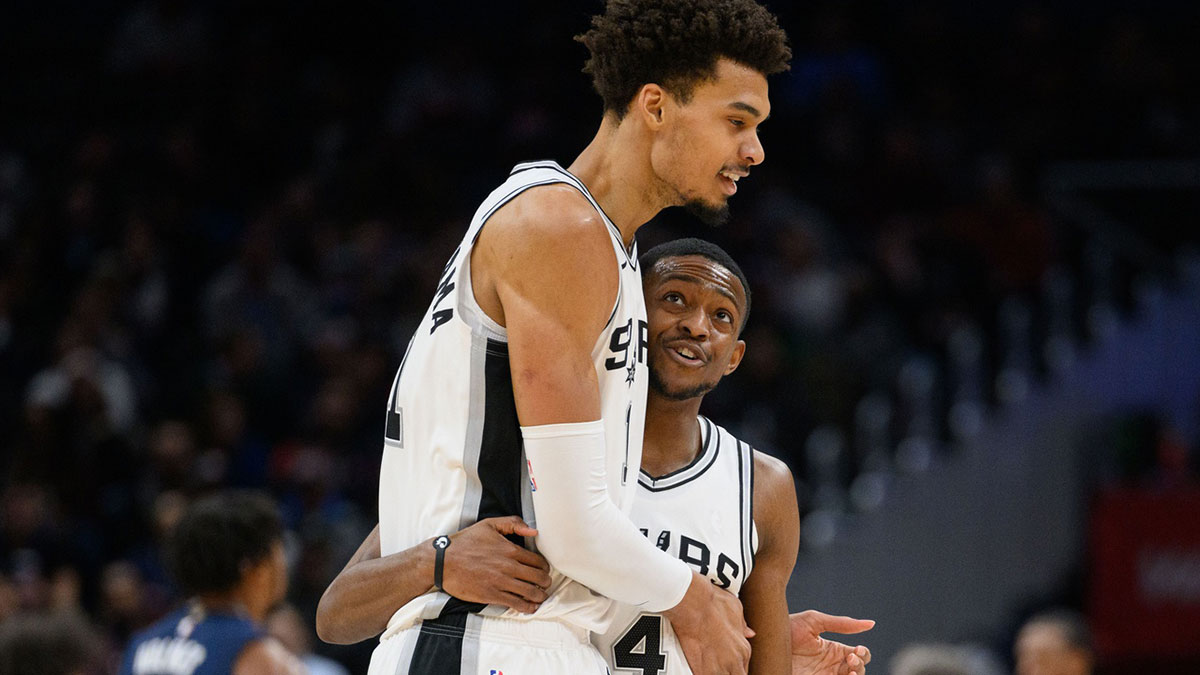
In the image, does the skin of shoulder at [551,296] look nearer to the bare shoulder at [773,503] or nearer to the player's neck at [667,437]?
the player's neck at [667,437]

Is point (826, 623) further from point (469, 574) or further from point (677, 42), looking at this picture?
point (677, 42)

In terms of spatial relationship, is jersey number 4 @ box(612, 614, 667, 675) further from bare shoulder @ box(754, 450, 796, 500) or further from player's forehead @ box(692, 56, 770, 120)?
player's forehead @ box(692, 56, 770, 120)

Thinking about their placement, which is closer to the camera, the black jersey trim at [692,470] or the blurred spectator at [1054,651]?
the black jersey trim at [692,470]

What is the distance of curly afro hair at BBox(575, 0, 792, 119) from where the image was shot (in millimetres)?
3232

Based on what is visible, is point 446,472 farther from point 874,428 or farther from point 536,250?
point 874,428

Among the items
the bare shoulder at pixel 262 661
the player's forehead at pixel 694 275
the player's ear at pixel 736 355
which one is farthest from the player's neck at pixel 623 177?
the bare shoulder at pixel 262 661

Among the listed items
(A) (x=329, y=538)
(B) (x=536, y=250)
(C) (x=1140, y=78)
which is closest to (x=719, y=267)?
(B) (x=536, y=250)

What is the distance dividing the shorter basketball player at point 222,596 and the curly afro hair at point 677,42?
96.3 inches

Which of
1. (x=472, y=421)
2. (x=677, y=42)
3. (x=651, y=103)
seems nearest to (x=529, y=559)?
(x=472, y=421)

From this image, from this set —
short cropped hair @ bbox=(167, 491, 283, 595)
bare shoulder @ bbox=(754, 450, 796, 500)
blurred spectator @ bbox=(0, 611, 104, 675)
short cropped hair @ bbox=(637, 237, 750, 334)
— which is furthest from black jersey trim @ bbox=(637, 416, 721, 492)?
blurred spectator @ bbox=(0, 611, 104, 675)

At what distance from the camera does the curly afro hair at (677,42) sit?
323 centimetres

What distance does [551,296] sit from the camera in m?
3.01

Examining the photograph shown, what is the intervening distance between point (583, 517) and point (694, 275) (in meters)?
0.91

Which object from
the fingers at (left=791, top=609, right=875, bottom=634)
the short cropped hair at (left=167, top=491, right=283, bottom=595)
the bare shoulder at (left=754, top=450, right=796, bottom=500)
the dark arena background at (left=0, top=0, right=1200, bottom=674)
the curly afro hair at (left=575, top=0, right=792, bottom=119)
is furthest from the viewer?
the dark arena background at (left=0, top=0, right=1200, bottom=674)
